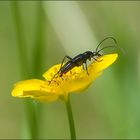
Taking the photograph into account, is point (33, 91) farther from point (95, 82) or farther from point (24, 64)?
point (95, 82)

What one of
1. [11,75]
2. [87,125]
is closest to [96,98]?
[87,125]

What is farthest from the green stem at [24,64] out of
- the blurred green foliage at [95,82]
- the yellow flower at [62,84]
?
the yellow flower at [62,84]

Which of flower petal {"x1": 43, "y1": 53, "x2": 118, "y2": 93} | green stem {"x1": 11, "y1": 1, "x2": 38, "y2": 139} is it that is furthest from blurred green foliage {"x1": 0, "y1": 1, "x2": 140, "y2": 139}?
flower petal {"x1": 43, "y1": 53, "x2": 118, "y2": 93}

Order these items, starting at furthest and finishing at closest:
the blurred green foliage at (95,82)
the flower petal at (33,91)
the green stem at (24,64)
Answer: the blurred green foliage at (95,82) → the green stem at (24,64) → the flower petal at (33,91)

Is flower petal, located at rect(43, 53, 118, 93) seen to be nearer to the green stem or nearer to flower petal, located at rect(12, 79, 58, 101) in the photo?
flower petal, located at rect(12, 79, 58, 101)

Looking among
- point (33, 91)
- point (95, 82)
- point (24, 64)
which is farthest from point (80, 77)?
point (95, 82)

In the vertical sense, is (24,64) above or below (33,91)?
above

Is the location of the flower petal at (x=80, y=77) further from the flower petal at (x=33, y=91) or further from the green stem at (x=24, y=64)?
the green stem at (x=24, y=64)
